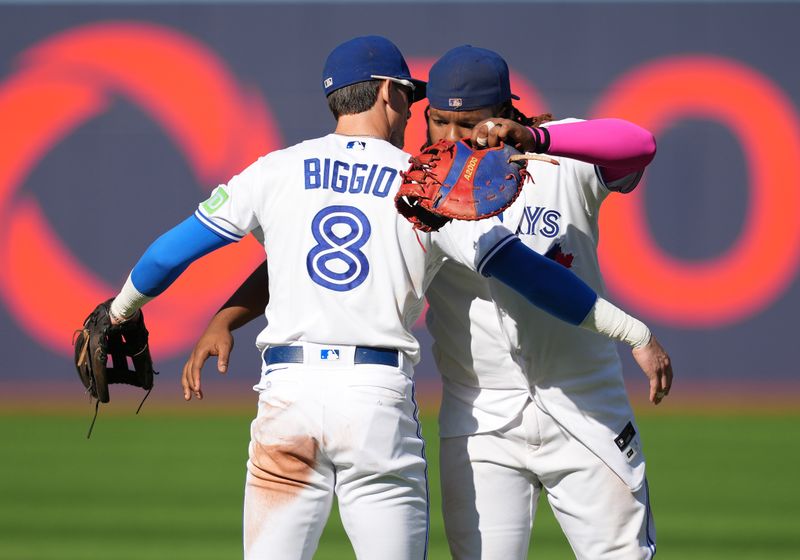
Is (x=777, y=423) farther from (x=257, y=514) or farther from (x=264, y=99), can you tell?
(x=257, y=514)

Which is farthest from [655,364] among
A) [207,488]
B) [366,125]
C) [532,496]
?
[207,488]

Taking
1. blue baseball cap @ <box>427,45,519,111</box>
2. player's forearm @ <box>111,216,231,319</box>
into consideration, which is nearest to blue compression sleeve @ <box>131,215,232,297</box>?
player's forearm @ <box>111,216,231,319</box>

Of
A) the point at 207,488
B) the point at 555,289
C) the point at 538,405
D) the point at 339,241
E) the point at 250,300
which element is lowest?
the point at 207,488

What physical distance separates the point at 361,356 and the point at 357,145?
1.92ft

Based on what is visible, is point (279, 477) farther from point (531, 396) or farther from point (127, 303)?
point (531, 396)

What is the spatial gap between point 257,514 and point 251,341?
8.66 meters

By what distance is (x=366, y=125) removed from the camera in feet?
11.0

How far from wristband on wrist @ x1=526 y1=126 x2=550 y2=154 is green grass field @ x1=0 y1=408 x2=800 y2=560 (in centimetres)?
318

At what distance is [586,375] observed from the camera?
361cm

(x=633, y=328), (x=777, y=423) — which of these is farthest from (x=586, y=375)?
(x=777, y=423)

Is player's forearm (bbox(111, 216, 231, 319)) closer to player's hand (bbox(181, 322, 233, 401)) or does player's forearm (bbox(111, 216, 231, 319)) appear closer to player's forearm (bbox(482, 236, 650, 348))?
player's hand (bbox(181, 322, 233, 401))

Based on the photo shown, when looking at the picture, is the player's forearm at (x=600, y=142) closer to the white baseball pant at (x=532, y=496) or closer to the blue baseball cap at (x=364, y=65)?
the blue baseball cap at (x=364, y=65)

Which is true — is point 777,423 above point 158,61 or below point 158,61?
below

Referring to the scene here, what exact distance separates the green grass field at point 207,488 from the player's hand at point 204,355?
2421 mm
